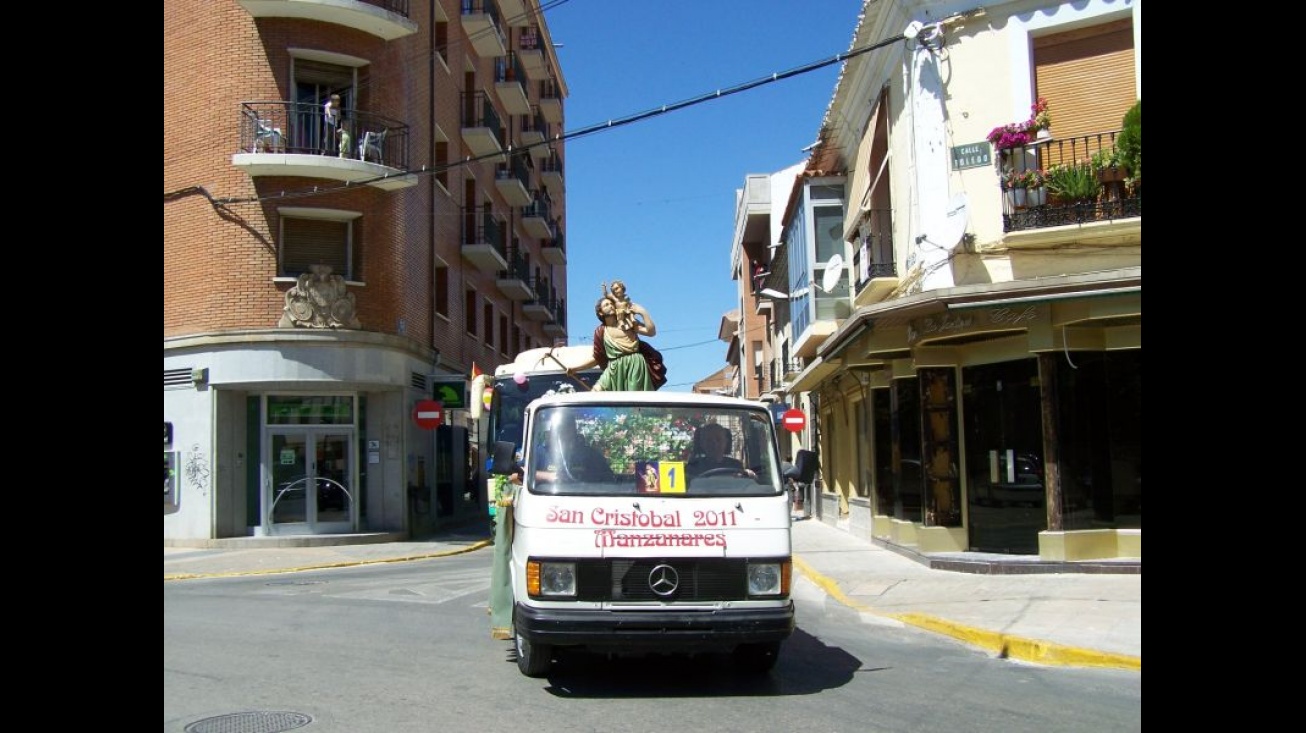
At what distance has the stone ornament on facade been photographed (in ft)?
67.8

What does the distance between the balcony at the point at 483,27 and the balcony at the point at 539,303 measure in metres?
9.84

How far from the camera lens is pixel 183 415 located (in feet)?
67.6

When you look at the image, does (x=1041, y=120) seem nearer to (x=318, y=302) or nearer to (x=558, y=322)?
(x=318, y=302)

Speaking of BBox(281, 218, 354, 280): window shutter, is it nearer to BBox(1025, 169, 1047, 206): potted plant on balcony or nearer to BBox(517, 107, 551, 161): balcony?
BBox(1025, 169, 1047, 206): potted plant on balcony

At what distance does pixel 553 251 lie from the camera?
44.6m

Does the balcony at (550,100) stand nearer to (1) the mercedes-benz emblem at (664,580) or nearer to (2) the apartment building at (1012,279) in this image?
(2) the apartment building at (1012,279)

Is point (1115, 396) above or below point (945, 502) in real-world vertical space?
above

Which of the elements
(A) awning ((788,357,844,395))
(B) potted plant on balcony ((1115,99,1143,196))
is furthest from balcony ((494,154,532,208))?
(B) potted plant on balcony ((1115,99,1143,196))

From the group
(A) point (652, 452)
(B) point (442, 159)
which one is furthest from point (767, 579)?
(B) point (442, 159)

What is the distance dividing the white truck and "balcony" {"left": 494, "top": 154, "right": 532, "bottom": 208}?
2789 centimetres
